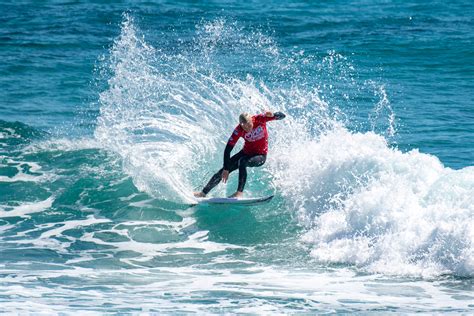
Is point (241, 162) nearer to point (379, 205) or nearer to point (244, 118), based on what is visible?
point (244, 118)

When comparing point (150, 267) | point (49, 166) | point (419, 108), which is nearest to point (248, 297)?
point (150, 267)

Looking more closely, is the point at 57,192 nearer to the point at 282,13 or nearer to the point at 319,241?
the point at 319,241

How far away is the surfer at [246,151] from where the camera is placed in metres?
14.5

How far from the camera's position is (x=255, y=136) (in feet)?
48.1

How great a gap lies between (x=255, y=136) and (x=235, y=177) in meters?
1.96

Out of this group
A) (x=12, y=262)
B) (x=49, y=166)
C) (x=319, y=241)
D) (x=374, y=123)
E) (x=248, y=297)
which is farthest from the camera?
(x=374, y=123)

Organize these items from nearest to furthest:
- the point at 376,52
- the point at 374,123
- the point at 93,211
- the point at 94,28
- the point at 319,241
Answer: the point at 319,241 → the point at 93,211 → the point at 374,123 → the point at 376,52 → the point at 94,28

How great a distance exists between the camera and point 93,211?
15.4 meters

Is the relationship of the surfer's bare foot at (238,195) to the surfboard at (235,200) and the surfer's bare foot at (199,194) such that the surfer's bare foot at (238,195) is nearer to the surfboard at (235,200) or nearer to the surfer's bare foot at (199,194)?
the surfboard at (235,200)

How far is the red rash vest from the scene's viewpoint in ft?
47.7

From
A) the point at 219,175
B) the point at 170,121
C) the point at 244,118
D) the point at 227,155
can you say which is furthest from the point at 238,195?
the point at 170,121

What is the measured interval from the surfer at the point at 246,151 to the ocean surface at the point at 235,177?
1.95ft

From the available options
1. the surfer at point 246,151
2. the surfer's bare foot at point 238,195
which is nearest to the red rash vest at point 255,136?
the surfer at point 246,151

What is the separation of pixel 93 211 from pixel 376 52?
1331 cm
